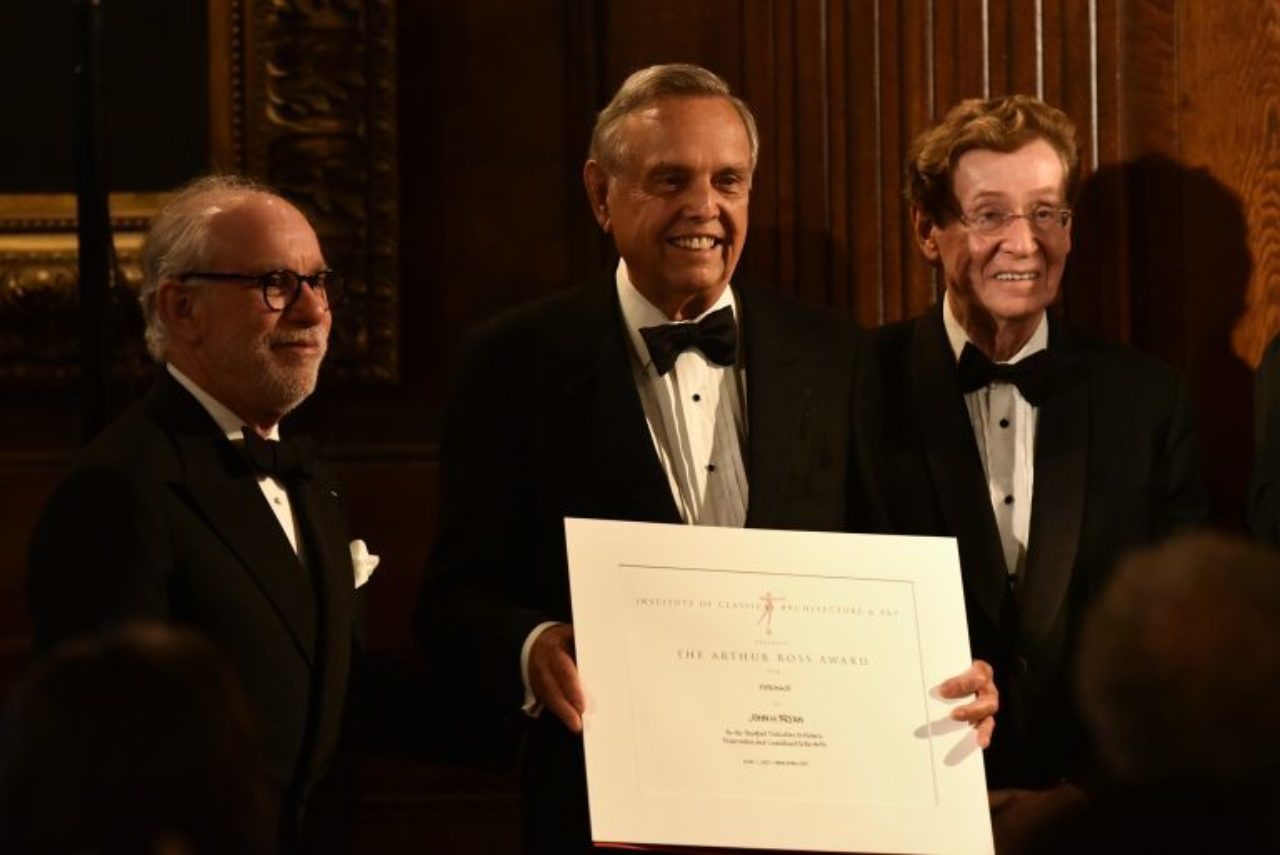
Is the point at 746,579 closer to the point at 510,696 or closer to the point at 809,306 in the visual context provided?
the point at 510,696

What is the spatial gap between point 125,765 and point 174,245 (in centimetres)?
201

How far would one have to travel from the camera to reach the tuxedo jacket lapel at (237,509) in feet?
11.2

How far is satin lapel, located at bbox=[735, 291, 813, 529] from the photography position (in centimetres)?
367

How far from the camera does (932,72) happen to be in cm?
477

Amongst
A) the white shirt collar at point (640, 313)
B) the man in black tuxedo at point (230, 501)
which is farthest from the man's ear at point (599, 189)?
the man in black tuxedo at point (230, 501)

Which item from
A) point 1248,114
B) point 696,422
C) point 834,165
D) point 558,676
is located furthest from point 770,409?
point 1248,114

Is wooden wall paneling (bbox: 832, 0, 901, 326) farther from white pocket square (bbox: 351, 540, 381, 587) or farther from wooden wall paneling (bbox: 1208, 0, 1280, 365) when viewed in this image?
white pocket square (bbox: 351, 540, 381, 587)

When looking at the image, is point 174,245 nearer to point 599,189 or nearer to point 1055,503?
point 599,189

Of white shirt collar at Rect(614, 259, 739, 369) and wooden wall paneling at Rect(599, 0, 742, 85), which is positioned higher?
wooden wall paneling at Rect(599, 0, 742, 85)

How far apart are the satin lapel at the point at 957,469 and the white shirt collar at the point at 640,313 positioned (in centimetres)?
44

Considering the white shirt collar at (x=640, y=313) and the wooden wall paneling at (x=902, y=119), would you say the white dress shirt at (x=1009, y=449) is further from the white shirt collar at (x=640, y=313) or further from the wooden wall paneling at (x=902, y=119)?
the wooden wall paneling at (x=902, y=119)

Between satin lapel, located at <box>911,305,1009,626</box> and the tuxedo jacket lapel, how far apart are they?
3.94ft

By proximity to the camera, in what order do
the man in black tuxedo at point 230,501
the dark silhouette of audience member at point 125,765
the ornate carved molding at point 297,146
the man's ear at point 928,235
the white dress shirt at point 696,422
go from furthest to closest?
1. the ornate carved molding at point 297,146
2. the man's ear at point 928,235
3. the white dress shirt at point 696,422
4. the man in black tuxedo at point 230,501
5. the dark silhouette of audience member at point 125,765

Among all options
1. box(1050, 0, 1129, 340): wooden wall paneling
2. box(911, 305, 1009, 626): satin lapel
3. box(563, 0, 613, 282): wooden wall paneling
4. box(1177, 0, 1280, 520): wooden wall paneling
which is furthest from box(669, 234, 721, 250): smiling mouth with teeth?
box(1177, 0, 1280, 520): wooden wall paneling
